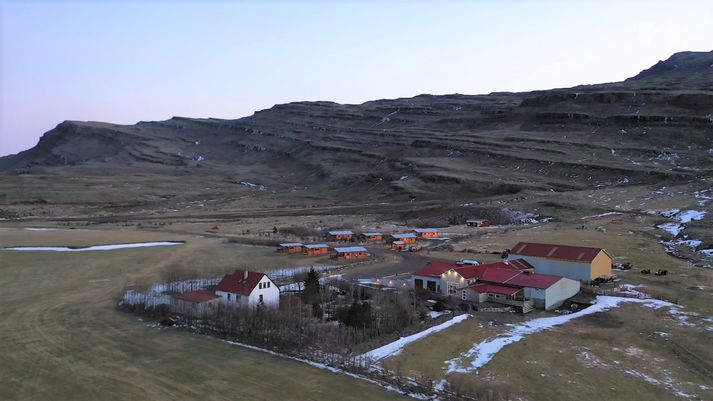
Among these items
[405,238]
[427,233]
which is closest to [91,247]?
[405,238]

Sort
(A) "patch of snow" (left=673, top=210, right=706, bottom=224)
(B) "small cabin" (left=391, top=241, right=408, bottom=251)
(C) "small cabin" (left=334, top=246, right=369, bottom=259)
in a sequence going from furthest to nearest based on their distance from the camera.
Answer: (A) "patch of snow" (left=673, top=210, right=706, bottom=224)
(B) "small cabin" (left=391, top=241, right=408, bottom=251)
(C) "small cabin" (left=334, top=246, right=369, bottom=259)

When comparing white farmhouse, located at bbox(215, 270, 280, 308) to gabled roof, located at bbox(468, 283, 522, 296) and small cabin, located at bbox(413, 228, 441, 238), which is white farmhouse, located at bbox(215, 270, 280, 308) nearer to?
Answer: gabled roof, located at bbox(468, 283, 522, 296)

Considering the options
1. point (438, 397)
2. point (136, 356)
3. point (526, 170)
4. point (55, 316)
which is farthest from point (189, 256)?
point (526, 170)

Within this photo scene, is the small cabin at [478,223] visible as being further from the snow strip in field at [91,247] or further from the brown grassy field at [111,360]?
the brown grassy field at [111,360]

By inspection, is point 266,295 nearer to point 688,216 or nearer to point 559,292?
point 559,292

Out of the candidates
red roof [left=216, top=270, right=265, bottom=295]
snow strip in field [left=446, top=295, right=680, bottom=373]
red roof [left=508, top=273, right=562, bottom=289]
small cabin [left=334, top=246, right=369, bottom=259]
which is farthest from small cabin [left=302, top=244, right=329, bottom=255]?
snow strip in field [left=446, top=295, right=680, bottom=373]

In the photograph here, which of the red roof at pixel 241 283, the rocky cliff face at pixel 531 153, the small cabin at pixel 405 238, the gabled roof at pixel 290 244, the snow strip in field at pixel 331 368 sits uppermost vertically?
the rocky cliff face at pixel 531 153

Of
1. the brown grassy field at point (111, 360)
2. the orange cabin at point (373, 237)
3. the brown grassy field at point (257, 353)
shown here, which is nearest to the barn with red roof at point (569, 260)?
the brown grassy field at point (257, 353)
